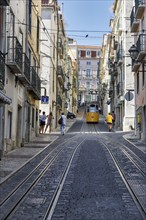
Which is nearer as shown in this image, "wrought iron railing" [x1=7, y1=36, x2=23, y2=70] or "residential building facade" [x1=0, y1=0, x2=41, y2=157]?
"residential building facade" [x1=0, y1=0, x2=41, y2=157]

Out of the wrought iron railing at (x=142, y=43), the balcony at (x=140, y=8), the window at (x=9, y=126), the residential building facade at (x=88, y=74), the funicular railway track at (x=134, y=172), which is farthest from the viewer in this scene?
the residential building facade at (x=88, y=74)

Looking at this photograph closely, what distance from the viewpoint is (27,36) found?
70.7 feet

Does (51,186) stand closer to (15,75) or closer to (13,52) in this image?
(13,52)

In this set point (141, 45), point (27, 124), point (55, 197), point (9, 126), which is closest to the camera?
point (55, 197)

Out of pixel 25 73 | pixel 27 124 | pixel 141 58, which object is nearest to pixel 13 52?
pixel 25 73

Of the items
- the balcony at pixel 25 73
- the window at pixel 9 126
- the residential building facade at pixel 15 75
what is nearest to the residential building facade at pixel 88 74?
the residential building facade at pixel 15 75

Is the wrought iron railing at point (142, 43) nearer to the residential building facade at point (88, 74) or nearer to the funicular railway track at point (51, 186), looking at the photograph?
the funicular railway track at point (51, 186)

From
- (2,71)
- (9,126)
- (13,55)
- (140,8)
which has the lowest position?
(9,126)

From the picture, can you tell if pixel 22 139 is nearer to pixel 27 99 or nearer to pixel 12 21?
pixel 27 99

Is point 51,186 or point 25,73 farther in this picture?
point 25,73

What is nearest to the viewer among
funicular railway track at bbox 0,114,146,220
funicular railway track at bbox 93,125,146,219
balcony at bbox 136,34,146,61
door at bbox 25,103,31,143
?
funicular railway track at bbox 0,114,146,220

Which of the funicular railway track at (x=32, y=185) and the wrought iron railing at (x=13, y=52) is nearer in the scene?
the funicular railway track at (x=32, y=185)

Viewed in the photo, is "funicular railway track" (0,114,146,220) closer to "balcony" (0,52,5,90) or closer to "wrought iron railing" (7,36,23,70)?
"balcony" (0,52,5,90)

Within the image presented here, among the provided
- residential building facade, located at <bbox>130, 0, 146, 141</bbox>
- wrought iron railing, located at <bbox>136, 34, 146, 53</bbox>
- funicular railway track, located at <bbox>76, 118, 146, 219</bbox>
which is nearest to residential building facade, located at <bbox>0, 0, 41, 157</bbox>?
funicular railway track, located at <bbox>76, 118, 146, 219</bbox>
